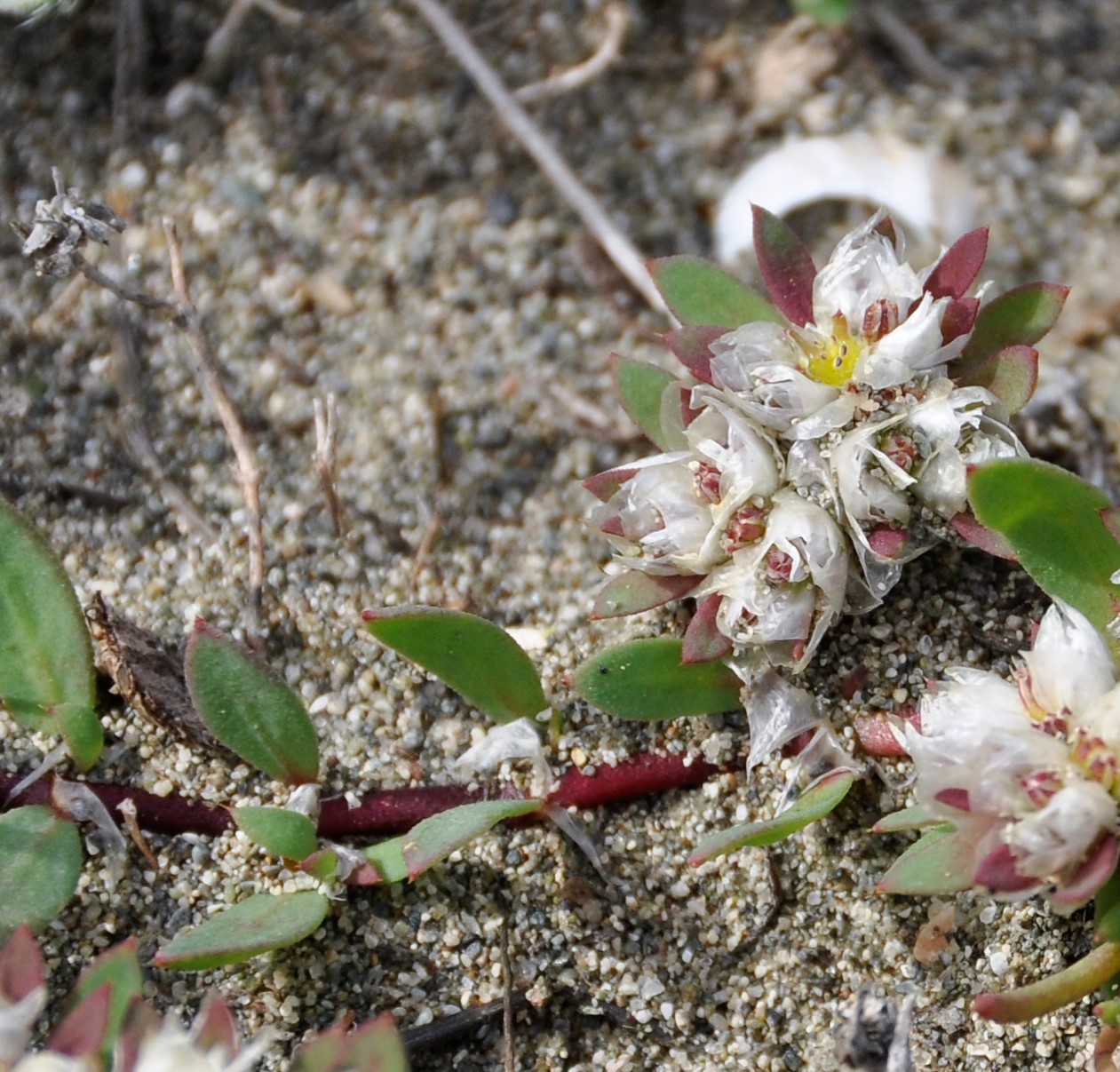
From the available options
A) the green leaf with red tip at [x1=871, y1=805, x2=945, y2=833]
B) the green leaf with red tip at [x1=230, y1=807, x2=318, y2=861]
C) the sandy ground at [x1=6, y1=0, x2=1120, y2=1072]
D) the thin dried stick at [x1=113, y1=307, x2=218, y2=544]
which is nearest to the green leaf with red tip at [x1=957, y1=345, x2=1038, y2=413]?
the sandy ground at [x1=6, y1=0, x2=1120, y2=1072]

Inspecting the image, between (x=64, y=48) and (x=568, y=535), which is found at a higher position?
(x=64, y=48)

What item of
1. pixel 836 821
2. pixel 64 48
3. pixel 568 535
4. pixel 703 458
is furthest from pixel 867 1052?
pixel 64 48

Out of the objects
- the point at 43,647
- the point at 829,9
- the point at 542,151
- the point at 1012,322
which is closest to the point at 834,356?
the point at 1012,322

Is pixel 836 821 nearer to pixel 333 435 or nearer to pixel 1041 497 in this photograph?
pixel 1041 497

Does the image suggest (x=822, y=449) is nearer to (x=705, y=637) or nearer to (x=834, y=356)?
(x=834, y=356)

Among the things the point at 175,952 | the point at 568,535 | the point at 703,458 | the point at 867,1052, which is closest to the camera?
the point at 867,1052

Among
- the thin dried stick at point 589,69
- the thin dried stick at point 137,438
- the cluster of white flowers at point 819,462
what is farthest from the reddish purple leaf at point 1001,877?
the thin dried stick at point 589,69

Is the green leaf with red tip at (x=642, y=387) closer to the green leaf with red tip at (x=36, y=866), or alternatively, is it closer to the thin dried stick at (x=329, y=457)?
the thin dried stick at (x=329, y=457)
